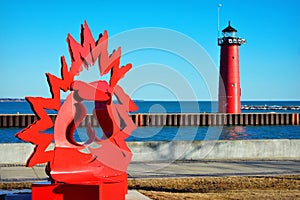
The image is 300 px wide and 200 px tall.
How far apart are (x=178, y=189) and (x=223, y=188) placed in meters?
0.93

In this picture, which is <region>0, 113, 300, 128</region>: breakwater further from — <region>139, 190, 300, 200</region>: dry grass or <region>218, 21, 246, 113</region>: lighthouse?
<region>139, 190, 300, 200</region>: dry grass

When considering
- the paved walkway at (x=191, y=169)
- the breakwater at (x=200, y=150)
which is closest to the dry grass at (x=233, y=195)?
the paved walkway at (x=191, y=169)

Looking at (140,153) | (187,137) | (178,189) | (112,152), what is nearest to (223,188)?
(178,189)

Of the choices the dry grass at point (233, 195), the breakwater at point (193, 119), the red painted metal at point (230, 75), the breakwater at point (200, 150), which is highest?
the red painted metal at point (230, 75)

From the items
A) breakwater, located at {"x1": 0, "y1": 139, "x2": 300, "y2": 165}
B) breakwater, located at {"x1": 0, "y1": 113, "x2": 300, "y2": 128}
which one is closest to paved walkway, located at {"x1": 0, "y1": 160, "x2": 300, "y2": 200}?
breakwater, located at {"x1": 0, "y1": 139, "x2": 300, "y2": 165}

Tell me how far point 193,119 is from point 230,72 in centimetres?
935

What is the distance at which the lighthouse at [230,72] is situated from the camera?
42344 mm

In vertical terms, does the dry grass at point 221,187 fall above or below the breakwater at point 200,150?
below

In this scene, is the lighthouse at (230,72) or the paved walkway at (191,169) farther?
the lighthouse at (230,72)

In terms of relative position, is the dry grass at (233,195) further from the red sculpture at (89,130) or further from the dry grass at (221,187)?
the red sculpture at (89,130)

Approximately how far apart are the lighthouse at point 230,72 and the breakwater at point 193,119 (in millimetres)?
2438

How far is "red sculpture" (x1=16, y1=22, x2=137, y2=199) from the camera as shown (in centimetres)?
793

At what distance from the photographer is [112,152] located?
8688mm

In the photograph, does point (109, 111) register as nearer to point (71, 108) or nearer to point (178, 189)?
point (71, 108)
